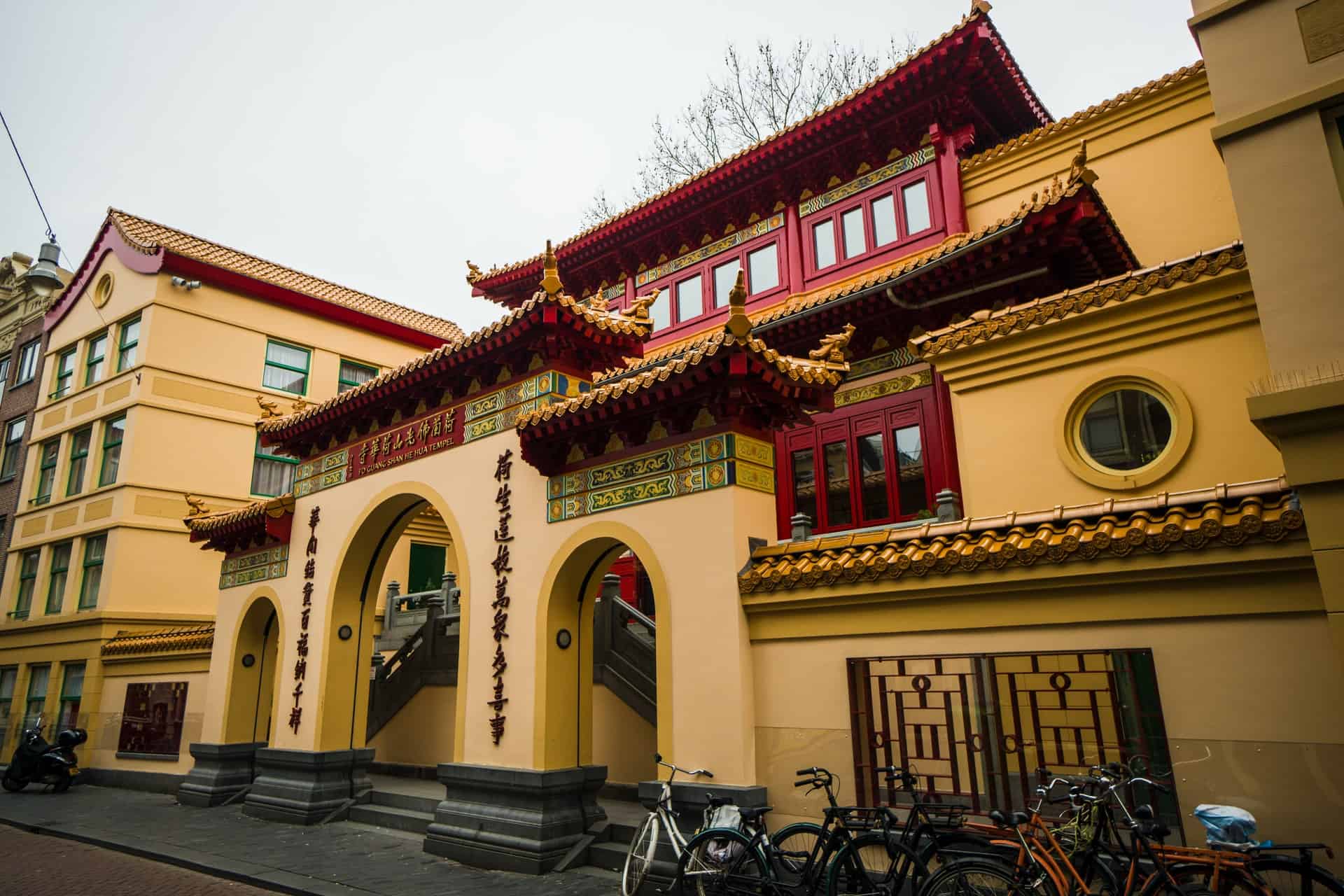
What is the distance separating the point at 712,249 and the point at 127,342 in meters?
14.5

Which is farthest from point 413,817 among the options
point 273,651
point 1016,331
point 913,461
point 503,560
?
point 1016,331

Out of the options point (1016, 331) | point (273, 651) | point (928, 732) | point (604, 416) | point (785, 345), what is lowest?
point (928, 732)

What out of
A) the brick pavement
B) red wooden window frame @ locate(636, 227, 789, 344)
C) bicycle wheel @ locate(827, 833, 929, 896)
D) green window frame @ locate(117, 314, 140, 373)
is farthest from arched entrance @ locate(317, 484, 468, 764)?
green window frame @ locate(117, 314, 140, 373)

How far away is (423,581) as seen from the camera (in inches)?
865

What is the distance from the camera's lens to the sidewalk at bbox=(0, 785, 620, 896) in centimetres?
783

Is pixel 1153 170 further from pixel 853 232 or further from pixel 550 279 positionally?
pixel 550 279

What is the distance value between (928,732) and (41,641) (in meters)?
20.6

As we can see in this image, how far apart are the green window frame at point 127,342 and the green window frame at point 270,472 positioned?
3.43 m

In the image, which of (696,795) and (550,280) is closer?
(696,795)

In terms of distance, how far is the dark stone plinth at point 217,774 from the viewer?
43.0 feet

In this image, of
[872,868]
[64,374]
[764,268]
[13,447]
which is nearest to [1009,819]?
[872,868]

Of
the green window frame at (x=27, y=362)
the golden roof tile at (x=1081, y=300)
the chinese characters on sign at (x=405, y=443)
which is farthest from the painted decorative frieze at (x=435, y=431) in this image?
the green window frame at (x=27, y=362)

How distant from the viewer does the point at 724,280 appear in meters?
15.2

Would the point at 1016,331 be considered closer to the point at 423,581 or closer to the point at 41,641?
the point at 423,581
